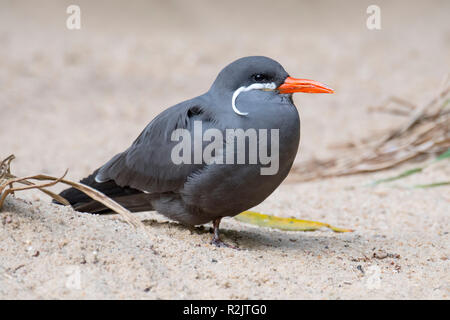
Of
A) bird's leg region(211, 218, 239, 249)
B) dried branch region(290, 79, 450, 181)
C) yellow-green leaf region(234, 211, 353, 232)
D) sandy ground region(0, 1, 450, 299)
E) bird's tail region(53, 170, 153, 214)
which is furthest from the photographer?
dried branch region(290, 79, 450, 181)

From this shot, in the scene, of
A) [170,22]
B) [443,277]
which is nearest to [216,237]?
[443,277]

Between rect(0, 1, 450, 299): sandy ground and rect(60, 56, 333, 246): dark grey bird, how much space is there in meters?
0.23

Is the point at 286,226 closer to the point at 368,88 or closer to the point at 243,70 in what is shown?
the point at 243,70

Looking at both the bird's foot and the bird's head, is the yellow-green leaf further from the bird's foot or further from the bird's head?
the bird's head

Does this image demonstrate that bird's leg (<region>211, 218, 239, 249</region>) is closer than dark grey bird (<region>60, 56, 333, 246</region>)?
No

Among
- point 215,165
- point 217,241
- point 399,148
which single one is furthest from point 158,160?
point 399,148

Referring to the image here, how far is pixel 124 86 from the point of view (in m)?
8.56

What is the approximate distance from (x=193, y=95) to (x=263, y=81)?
4.87 metres

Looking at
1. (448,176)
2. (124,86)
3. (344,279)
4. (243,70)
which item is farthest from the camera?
(124,86)

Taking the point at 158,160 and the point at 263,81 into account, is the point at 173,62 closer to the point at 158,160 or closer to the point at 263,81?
the point at 158,160

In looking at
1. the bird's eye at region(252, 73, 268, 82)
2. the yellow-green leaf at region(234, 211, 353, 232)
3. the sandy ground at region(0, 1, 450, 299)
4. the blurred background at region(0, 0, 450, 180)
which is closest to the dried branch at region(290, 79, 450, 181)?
the sandy ground at region(0, 1, 450, 299)

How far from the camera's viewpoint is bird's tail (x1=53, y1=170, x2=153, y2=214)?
3.89 metres

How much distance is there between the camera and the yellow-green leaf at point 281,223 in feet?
13.8
